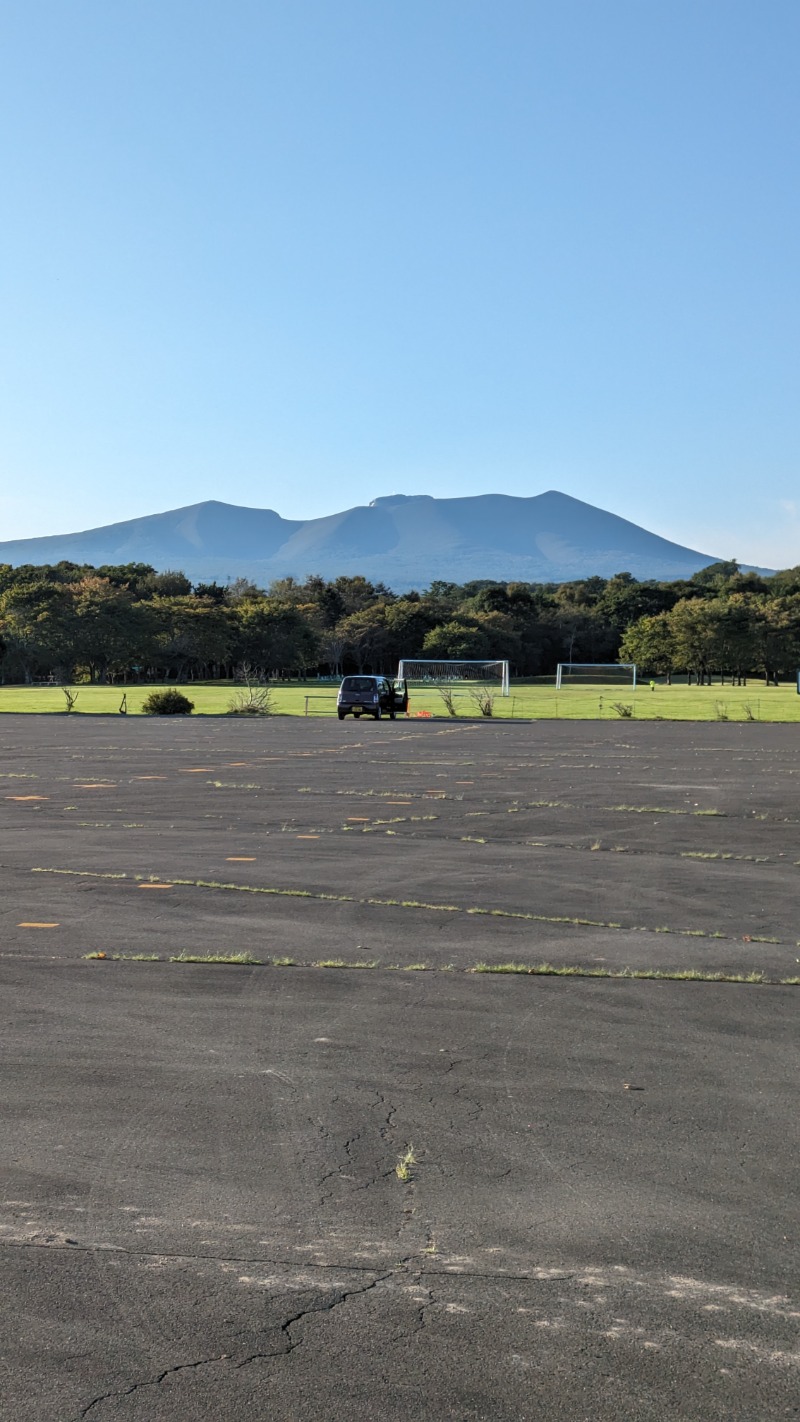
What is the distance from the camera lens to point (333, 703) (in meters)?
70.8

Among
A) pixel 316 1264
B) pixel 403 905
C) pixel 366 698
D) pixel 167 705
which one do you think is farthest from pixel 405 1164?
pixel 167 705

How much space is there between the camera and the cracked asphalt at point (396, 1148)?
3.82 metres

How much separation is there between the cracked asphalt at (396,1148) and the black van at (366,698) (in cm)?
4179

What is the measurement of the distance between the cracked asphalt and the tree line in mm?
91774

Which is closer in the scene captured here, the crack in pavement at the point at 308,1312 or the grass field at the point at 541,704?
the crack in pavement at the point at 308,1312

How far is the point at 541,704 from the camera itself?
69.3 m

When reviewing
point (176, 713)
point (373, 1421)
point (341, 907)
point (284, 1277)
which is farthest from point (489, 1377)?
point (176, 713)

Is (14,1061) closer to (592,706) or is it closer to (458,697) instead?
A: (592,706)

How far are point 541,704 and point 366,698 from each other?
54.0ft

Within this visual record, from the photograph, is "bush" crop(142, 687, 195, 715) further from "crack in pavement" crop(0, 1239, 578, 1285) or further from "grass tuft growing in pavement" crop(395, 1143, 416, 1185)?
"crack in pavement" crop(0, 1239, 578, 1285)

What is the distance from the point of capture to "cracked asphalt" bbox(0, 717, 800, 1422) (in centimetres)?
382

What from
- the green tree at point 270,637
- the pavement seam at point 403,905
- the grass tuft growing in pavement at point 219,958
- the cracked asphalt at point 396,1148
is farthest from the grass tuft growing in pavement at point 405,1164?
the green tree at point 270,637

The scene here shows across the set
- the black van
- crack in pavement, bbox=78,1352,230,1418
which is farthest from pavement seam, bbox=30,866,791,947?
the black van

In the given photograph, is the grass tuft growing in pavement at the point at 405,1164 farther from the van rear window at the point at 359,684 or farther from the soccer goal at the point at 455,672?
the soccer goal at the point at 455,672
